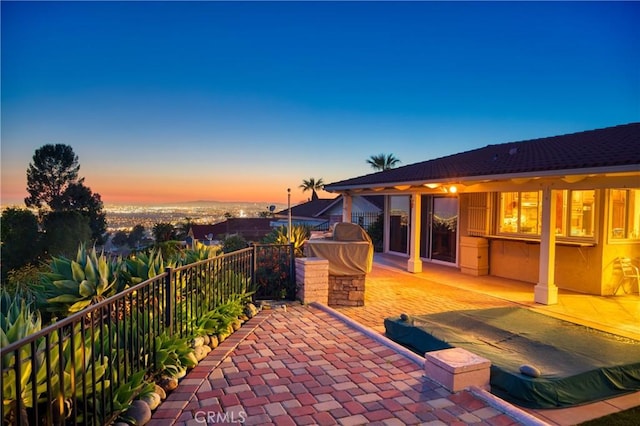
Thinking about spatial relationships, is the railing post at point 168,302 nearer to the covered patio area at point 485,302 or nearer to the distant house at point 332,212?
the covered patio area at point 485,302

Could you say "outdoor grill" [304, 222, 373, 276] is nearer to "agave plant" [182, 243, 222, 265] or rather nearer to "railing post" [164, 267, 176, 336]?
"agave plant" [182, 243, 222, 265]

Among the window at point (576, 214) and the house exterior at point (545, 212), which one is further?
the window at point (576, 214)

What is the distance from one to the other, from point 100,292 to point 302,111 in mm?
15559

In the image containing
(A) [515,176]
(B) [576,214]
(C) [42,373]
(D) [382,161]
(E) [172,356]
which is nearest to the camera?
(C) [42,373]

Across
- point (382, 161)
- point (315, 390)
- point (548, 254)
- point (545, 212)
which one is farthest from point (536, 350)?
point (382, 161)

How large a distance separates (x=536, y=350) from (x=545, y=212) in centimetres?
389

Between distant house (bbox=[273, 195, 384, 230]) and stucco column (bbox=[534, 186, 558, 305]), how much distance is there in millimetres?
7264

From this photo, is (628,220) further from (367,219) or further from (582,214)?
→ (367,219)

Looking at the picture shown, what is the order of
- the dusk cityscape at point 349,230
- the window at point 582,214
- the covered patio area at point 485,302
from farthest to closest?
the window at point 582,214 → the covered patio area at point 485,302 → the dusk cityscape at point 349,230

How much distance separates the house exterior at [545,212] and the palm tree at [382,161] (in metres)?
26.9

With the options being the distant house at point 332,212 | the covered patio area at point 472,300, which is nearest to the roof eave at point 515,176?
the covered patio area at point 472,300

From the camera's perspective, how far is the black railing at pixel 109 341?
224 centimetres

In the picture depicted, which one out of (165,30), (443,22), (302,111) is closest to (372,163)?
(302,111)

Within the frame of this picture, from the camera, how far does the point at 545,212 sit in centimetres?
762
